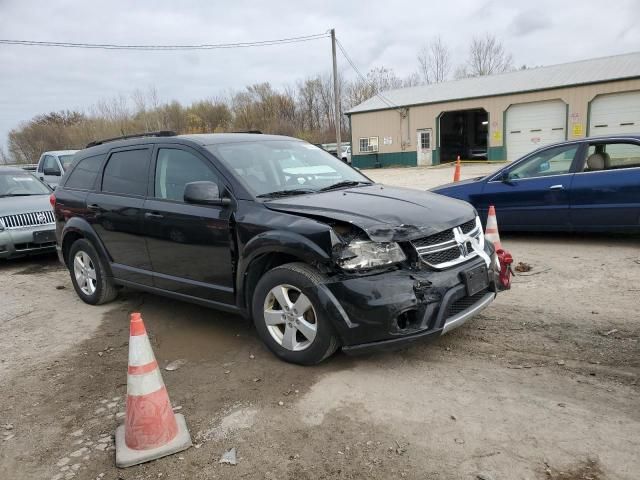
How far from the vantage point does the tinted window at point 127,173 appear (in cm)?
488

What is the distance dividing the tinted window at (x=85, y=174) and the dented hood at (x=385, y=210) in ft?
8.74

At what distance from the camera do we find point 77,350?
4.52 m

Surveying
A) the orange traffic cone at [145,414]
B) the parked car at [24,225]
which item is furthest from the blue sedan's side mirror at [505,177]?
the parked car at [24,225]

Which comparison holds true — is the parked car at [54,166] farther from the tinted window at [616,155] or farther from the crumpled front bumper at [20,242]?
the tinted window at [616,155]

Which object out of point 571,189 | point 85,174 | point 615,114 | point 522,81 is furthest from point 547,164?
point 522,81

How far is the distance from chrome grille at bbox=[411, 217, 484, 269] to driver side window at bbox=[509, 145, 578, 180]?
→ 3977 millimetres

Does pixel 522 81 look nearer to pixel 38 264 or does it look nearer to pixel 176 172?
pixel 38 264

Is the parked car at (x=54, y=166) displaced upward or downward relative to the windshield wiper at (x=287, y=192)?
upward

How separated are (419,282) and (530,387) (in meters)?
0.99


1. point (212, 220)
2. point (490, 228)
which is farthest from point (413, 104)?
point (212, 220)

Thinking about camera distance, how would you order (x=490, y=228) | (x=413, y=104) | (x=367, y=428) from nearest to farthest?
(x=367, y=428) → (x=490, y=228) → (x=413, y=104)

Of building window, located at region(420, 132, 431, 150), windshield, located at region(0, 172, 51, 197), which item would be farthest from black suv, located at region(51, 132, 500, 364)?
building window, located at region(420, 132, 431, 150)

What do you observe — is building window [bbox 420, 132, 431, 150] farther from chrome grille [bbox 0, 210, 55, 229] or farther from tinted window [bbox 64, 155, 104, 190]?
tinted window [bbox 64, 155, 104, 190]

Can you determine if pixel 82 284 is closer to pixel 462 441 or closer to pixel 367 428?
pixel 367 428
